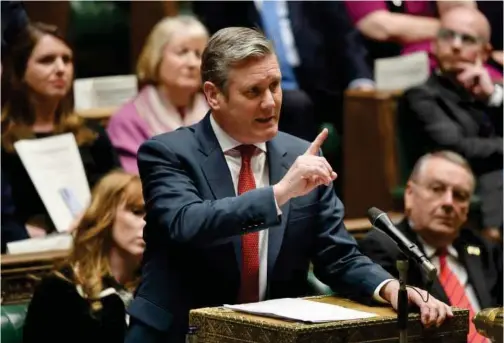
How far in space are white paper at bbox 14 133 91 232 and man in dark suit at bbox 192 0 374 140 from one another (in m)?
1.06

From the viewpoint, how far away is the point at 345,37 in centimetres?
600

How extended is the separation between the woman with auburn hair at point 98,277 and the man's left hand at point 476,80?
2.15 metres

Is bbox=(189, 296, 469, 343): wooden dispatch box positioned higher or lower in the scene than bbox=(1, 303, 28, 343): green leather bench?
higher

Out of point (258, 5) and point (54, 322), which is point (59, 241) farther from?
point (258, 5)

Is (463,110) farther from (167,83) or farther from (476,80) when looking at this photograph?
(167,83)

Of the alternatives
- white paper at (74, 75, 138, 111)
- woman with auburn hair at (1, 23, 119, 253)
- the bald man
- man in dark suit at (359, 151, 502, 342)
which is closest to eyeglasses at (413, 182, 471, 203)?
man in dark suit at (359, 151, 502, 342)

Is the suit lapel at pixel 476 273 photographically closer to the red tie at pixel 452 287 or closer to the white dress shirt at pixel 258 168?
the red tie at pixel 452 287

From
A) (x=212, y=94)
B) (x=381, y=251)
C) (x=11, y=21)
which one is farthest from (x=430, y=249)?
(x=11, y=21)

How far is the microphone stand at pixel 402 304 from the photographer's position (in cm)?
255

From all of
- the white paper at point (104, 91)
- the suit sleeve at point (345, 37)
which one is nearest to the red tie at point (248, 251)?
the white paper at point (104, 91)

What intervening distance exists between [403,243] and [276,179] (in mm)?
434

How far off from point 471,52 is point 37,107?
2.07m

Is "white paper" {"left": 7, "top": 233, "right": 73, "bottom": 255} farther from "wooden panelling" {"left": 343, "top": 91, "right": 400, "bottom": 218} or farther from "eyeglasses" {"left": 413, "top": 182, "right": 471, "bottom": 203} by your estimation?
"wooden panelling" {"left": 343, "top": 91, "right": 400, "bottom": 218}

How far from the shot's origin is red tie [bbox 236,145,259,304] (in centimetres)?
286
